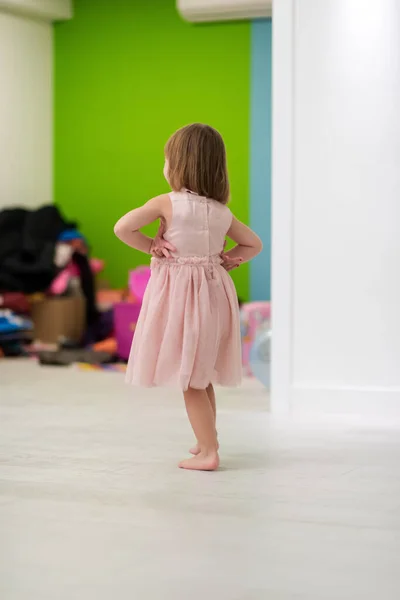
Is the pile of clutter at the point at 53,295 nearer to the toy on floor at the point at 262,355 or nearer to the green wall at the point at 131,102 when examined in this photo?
the green wall at the point at 131,102

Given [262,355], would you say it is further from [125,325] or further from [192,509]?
[192,509]

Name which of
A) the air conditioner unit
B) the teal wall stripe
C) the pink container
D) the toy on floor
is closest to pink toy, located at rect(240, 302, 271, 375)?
the toy on floor

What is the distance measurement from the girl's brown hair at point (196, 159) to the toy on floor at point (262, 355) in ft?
5.05

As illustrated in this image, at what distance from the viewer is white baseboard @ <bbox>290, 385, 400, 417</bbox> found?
139 inches

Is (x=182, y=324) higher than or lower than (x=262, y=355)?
higher

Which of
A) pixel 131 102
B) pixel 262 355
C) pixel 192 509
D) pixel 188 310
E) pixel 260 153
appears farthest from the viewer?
pixel 131 102

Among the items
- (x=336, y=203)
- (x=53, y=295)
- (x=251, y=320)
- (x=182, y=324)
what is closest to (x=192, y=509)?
(x=182, y=324)

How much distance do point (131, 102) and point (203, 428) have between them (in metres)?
4.15

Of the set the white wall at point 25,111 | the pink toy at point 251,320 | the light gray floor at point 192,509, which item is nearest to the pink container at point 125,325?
the pink toy at point 251,320

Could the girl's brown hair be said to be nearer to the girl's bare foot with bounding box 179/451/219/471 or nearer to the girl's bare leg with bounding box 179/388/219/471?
the girl's bare leg with bounding box 179/388/219/471

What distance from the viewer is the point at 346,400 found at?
3.57 meters

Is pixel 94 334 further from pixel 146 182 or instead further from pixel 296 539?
pixel 296 539

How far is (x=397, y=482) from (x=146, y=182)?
416 cm

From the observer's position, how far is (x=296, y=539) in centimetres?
203
